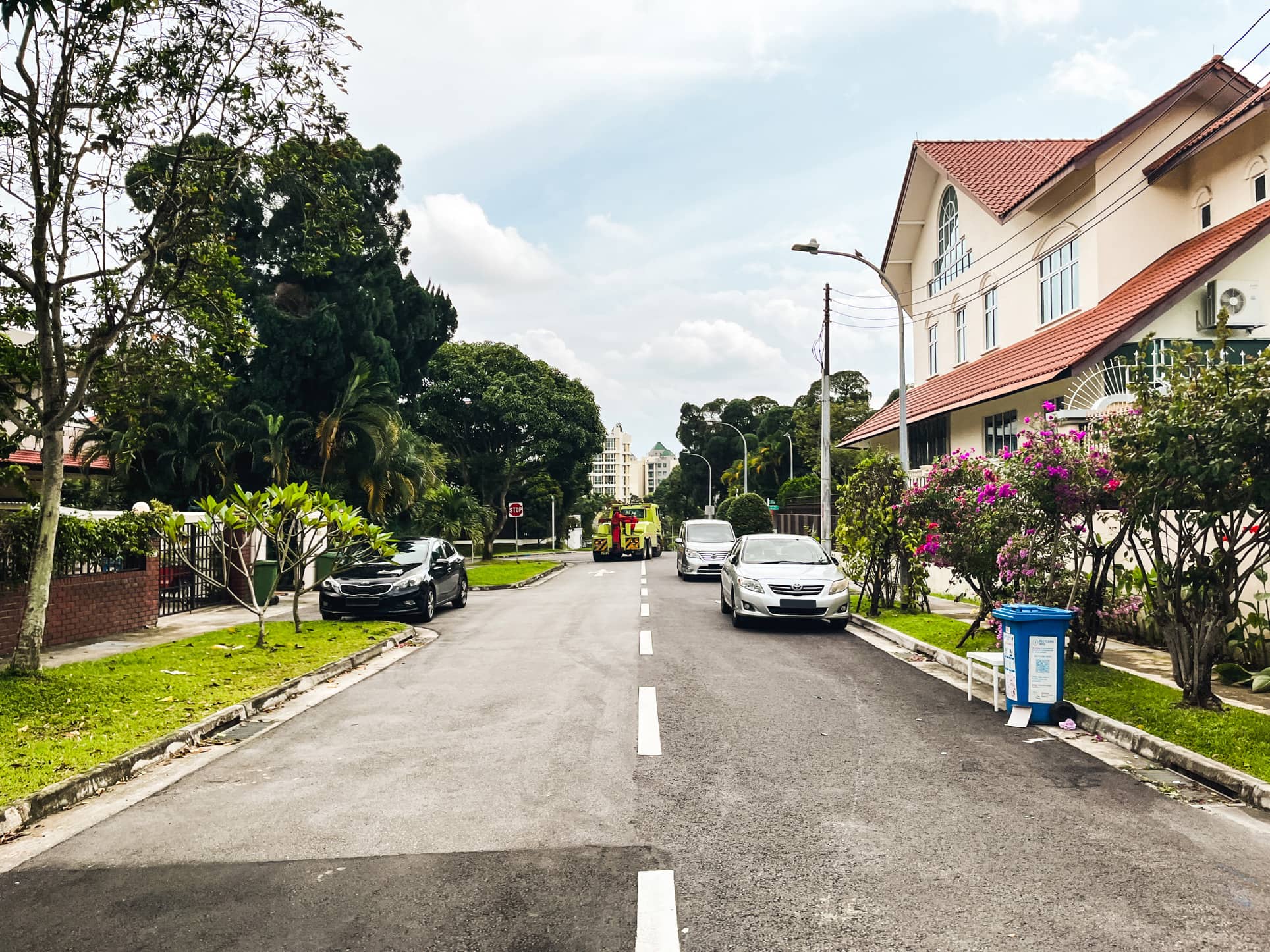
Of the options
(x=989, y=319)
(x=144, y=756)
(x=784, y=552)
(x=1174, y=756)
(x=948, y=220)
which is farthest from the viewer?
(x=948, y=220)

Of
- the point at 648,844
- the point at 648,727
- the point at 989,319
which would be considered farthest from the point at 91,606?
the point at 989,319

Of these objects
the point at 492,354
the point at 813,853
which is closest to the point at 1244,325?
the point at 813,853

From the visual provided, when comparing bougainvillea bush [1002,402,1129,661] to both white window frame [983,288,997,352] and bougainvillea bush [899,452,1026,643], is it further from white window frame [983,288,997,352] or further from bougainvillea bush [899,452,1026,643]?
white window frame [983,288,997,352]

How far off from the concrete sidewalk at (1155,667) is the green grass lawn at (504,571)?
16.6 m

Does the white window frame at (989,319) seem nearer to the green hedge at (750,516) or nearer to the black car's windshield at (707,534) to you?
the black car's windshield at (707,534)

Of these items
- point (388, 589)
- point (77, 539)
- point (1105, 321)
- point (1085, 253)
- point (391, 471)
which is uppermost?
point (1085, 253)

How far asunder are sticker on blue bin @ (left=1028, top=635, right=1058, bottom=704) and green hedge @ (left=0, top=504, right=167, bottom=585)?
388 inches

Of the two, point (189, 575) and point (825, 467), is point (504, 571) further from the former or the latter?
point (189, 575)

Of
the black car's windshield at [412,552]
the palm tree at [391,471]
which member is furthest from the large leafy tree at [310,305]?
the black car's windshield at [412,552]

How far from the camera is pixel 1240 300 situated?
16.1 meters

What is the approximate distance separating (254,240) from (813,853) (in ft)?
92.2

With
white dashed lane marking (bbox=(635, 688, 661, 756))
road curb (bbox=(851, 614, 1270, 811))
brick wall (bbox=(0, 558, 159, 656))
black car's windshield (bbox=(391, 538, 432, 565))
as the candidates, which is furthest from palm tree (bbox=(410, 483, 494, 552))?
road curb (bbox=(851, 614, 1270, 811))

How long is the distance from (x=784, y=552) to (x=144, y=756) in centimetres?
1121

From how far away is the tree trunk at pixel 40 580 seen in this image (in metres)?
8.83
